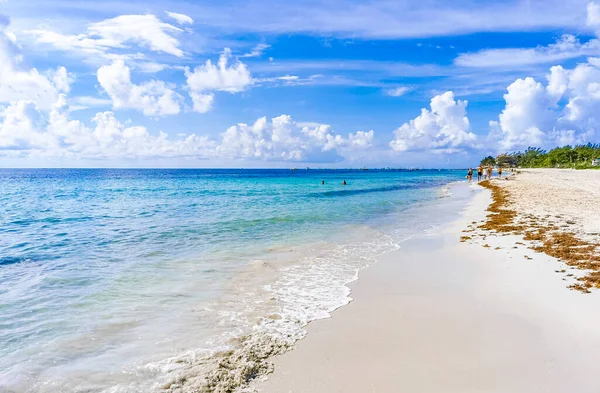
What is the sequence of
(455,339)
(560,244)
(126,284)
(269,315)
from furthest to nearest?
(560,244) → (126,284) → (269,315) → (455,339)

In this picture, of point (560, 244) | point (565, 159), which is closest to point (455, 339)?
point (560, 244)

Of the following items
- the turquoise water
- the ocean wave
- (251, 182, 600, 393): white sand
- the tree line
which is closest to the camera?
(251, 182, 600, 393): white sand

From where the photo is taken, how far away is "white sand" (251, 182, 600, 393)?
18.5 ft

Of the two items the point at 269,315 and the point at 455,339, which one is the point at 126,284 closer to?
A: the point at 269,315

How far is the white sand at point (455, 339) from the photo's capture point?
18.5ft

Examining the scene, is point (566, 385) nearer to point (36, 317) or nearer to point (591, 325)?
point (591, 325)

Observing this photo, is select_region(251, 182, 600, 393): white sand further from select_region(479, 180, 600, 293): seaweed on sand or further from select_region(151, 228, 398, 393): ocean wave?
select_region(479, 180, 600, 293): seaweed on sand

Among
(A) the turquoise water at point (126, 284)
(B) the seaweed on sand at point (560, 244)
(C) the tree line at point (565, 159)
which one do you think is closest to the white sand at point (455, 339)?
(B) the seaweed on sand at point (560, 244)

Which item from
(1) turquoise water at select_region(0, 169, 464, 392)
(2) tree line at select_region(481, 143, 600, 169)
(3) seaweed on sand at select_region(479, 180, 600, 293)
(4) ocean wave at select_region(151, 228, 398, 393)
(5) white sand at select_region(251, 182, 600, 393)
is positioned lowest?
(1) turquoise water at select_region(0, 169, 464, 392)

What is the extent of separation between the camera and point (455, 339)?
23.0 feet

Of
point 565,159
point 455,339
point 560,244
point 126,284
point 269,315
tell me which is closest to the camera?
point 455,339

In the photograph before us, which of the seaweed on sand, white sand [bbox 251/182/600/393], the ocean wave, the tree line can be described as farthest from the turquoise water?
the tree line

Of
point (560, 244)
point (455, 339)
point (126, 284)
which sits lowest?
point (126, 284)

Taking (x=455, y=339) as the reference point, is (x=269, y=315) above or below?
below
